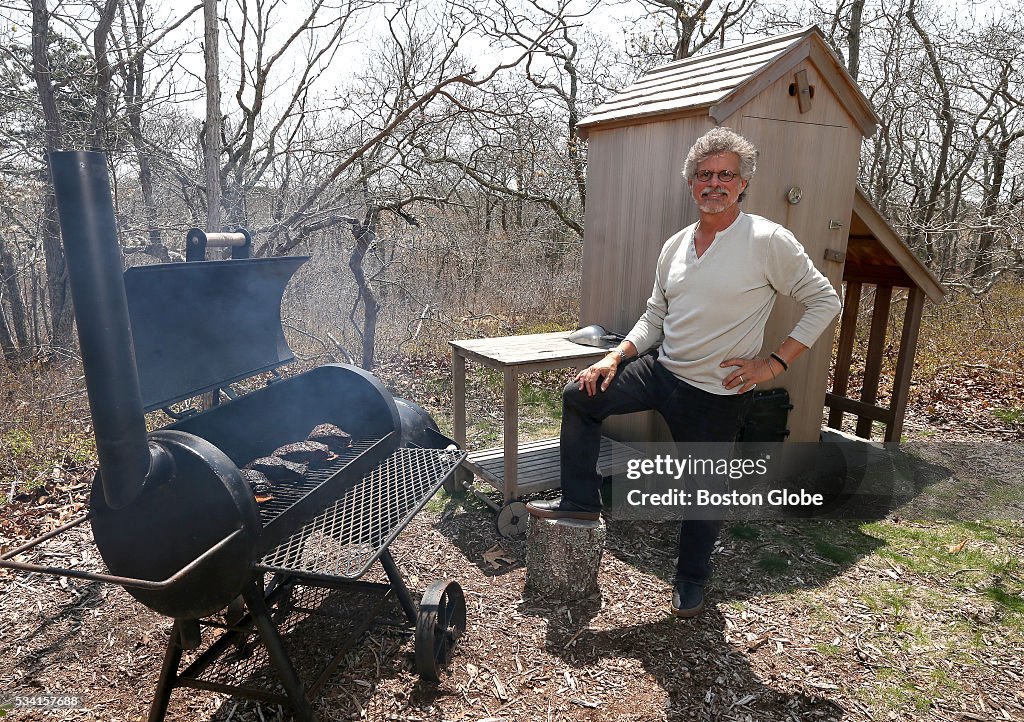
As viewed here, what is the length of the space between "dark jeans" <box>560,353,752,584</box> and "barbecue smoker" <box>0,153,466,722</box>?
618mm

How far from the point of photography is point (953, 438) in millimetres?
5238

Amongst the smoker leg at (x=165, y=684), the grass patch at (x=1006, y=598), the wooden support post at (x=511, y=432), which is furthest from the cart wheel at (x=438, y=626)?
the grass patch at (x=1006, y=598)

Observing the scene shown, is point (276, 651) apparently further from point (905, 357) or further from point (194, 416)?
point (905, 357)

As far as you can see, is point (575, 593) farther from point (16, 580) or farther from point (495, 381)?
point (495, 381)

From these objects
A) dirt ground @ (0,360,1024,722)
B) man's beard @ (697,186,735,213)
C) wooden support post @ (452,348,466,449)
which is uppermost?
man's beard @ (697,186,735,213)

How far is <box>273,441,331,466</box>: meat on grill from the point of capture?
2521 millimetres

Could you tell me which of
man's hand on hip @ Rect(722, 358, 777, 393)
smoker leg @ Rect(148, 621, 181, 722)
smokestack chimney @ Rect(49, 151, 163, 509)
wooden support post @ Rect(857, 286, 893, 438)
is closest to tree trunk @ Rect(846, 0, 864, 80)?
wooden support post @ Rect(857, 286, 893, 438)

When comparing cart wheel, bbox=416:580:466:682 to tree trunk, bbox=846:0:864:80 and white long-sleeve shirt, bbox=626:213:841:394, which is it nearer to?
white long-sleeve shirt, bbox=626:213:841:394

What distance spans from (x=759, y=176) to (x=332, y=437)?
2785 mm

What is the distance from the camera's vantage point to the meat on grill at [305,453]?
2.52 meters

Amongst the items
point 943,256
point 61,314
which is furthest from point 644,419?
point 943,256

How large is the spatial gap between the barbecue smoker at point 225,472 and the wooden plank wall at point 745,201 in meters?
1.87

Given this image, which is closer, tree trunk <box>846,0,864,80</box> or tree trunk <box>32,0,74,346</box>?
tree trunk <box>32,0,74,346</box>

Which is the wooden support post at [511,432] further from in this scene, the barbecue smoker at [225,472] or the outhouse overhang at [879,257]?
the outhouse overhang at [879,257]
